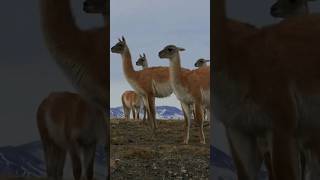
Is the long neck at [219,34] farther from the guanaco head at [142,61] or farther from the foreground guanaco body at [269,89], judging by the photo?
the guanaco head at [142,61]

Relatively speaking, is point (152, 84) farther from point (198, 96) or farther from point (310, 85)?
point (310, 85)

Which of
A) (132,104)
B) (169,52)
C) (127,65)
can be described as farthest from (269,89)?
(132,104)

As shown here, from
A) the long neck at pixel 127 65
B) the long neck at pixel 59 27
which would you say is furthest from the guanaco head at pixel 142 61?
the long neck at pixel 59 27

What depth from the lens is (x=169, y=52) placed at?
730 cm

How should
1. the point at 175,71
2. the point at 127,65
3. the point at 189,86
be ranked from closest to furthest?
the point at 189,86, the point at 175,71, the point at 127,65

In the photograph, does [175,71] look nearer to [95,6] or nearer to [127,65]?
[127,65]

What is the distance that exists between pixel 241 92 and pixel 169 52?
321 cm

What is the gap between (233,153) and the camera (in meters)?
4.23

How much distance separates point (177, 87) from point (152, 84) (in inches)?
27.8

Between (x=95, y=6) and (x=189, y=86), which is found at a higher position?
(x=95, y=6)

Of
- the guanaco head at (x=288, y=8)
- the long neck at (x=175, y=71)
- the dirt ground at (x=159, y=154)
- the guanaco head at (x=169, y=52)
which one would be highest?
the guanaco head at (x=288, y=8)

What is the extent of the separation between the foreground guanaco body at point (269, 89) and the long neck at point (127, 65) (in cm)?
377

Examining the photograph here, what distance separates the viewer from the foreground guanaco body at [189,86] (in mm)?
7363

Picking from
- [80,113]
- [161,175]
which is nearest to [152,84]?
[161,175]
